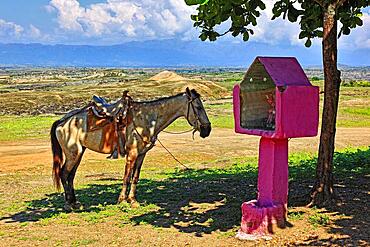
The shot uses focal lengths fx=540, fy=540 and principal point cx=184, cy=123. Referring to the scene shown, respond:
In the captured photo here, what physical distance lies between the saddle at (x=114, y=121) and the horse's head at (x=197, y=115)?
3.92ft

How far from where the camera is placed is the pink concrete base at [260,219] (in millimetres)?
7504

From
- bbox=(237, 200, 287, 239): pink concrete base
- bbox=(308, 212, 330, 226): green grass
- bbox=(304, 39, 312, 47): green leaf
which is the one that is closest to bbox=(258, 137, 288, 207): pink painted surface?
bbox=(237, 200, 287, 239): pink concrete base

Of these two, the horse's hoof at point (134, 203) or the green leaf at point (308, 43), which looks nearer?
the horse's hoof at point (134, 203)

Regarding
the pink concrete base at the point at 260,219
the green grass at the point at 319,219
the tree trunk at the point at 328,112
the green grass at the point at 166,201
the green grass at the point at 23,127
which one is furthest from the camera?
the green grass at the point at 23,127

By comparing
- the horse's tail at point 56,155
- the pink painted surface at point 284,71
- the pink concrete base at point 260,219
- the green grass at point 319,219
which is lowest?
the green grass at point 319,219

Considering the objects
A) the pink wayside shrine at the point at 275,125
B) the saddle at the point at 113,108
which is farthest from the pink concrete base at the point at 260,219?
the saddle at the point at 113,108

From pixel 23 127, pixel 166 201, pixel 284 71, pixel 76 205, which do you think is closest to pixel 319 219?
pixel 284 71

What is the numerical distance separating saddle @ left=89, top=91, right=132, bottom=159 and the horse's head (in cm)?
120

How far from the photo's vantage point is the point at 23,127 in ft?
104

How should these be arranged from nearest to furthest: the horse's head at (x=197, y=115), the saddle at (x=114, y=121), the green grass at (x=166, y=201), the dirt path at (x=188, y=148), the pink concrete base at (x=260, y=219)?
the pink concrete base at (x=260, y=219), the green grass at (x=166, y=201), the horse's head at (x=197, y=115), the saddle at (x=114, y=121), the dirt path at (x=188, y=148)

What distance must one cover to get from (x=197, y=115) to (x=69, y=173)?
2.76m

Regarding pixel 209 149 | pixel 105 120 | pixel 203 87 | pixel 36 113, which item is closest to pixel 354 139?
pixel 209 149

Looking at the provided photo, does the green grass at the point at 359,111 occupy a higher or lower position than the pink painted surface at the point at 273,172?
lower

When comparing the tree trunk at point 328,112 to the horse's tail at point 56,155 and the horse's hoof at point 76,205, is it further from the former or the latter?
the horse's tail at point 56,155
